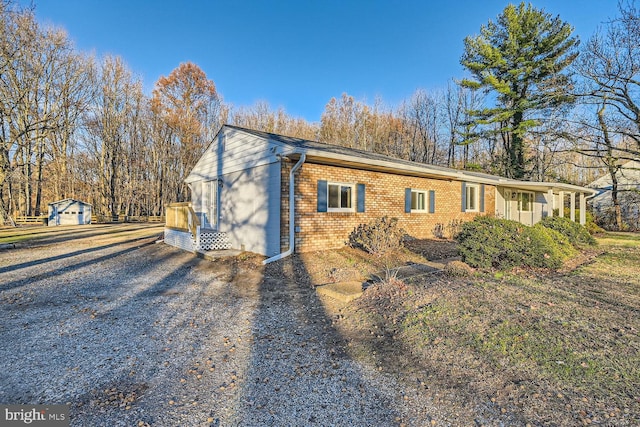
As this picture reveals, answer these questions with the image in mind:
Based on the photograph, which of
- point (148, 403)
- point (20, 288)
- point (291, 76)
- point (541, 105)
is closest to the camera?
point (148, 403)

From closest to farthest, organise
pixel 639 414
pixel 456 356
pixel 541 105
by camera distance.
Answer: pixel 639 414
pixel 456 356
pixel 541 105

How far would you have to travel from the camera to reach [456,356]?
3105 mm

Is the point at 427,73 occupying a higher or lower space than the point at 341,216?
higher

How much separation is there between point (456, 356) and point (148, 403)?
8.98 ft

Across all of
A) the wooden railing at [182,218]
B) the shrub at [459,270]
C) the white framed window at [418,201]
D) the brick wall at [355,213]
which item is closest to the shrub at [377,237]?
the brick wall at [355,213]

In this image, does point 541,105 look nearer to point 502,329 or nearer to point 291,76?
point 502,329

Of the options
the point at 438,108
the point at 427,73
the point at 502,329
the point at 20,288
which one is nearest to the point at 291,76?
the point at 427,73

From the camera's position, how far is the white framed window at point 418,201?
39.0ft

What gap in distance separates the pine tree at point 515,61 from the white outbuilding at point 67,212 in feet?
94.2

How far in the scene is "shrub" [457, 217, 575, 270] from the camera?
6488 millimetres

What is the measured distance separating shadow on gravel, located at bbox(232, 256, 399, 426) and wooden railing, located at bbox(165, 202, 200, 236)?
611cm

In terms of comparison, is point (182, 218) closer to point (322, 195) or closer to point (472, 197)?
point (322, 195)

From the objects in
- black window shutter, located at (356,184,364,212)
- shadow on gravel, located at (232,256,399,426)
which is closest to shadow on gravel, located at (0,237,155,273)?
shadow on gravel, located at (232,256,399,426)

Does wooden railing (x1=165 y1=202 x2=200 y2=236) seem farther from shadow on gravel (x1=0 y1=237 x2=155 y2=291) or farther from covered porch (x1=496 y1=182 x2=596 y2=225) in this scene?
covered porch (x1=496 y1=182 x2=596 y2=225)
